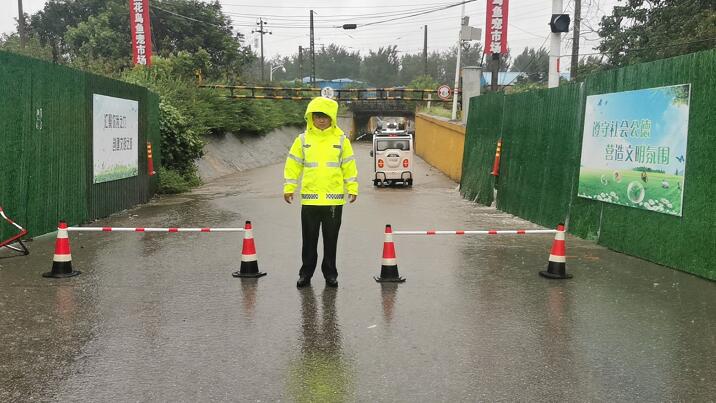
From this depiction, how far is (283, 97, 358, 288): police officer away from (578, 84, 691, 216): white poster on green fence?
393 cm

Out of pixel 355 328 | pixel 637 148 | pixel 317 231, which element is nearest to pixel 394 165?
pixel 637 148

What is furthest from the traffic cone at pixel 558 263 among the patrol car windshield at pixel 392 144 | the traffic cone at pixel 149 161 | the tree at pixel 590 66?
the tree at pixel 590 66

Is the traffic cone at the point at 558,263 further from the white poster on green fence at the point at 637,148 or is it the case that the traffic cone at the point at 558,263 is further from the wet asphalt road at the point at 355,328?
the white poster on green fence at the point at 637,148

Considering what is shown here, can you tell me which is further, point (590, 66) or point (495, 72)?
point (590, 66)

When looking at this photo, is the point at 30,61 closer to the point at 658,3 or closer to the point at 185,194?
the point at 185,194

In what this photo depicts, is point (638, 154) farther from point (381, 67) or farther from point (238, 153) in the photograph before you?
point (381, 67)

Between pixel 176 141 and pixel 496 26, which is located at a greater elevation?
pixel 496 26

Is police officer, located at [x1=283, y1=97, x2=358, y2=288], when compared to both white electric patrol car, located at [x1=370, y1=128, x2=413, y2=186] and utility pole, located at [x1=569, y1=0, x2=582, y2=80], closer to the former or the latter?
white electric patrol car, located at [x1=370, y1=128, x2=413, y2=186]

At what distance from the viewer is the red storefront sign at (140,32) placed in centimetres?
3294

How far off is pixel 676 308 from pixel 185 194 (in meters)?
14.6

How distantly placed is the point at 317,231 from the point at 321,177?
23.2 inches

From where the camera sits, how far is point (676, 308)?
6.18 metres

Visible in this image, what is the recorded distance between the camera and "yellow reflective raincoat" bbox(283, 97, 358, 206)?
22.5 ft

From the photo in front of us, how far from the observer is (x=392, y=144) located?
22484 millimetres
